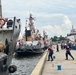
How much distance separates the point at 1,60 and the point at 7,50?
2.44 metres

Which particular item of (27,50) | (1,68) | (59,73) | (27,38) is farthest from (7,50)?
(27,38)

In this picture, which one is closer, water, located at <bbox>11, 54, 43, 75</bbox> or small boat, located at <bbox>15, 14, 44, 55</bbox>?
water, located at <bbox>11, 54, 43, 75</bbox>

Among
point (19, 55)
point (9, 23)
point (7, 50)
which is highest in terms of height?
point (9, 23)

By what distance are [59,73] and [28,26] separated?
3993 centimetres

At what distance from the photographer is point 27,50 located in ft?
140

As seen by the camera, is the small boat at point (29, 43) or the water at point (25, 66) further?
the small boat at point (29, 43)

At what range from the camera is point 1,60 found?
40.3 feet

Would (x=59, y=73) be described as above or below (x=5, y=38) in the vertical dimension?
below

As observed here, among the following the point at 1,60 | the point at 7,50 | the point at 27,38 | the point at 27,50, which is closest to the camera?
the point at 1,60

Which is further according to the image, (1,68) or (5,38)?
(5,38)

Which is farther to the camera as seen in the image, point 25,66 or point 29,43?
point 29,43

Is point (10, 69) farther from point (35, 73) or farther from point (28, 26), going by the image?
point (28, 26)

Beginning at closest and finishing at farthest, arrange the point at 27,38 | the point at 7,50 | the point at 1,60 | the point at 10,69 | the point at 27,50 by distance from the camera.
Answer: the point at 1,60, the point at 7,50, the point at 10,69, the point at 27,50, the point at 27,38

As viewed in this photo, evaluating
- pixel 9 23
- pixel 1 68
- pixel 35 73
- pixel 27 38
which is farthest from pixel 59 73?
pixel 27 38
